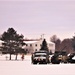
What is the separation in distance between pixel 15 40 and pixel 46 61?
89.3 ft

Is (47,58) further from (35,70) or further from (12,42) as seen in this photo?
(12,42)

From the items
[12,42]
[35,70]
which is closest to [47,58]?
[35,70]

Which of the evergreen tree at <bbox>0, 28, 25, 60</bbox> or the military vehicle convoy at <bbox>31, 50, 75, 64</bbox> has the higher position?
the evergreen tree at <bbox>0, 28, 25, 60</bbox>

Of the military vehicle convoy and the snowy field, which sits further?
the military vehicle convoy

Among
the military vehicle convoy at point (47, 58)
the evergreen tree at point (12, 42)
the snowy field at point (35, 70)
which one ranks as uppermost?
the evergreen tree at point (12, 42)

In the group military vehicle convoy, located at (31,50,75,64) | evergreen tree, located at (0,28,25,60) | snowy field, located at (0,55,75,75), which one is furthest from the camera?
evergreen tree, located at (0,28,25,60)

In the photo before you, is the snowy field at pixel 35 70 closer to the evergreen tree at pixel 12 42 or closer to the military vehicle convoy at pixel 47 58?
the military vehicle convoy at pixel 47 58

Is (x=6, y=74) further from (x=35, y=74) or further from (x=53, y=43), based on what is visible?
(x=53, y=43)

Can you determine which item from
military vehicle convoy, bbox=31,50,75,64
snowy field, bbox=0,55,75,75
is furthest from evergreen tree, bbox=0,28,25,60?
snowy field, bbox=0,55,75,75

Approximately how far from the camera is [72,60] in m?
51.2

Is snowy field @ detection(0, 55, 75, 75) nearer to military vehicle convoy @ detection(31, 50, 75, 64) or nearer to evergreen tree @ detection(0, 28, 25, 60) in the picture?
military vehicle convoy @ detection(31, 50, 75, 64)

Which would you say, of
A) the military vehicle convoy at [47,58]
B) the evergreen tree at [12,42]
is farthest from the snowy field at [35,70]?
the evergreen tree at [12,42]

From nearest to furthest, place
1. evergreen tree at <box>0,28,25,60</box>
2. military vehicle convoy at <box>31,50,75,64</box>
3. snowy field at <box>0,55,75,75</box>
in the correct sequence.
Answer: snowy field at <box>0,55,75,75</box> → military vehicle convoy at <box>31,50,75,64</box> → evergreen tree at <box>0,28,25,60</box>

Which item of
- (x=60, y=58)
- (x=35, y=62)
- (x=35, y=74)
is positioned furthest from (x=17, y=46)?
(x=35, y=74)
